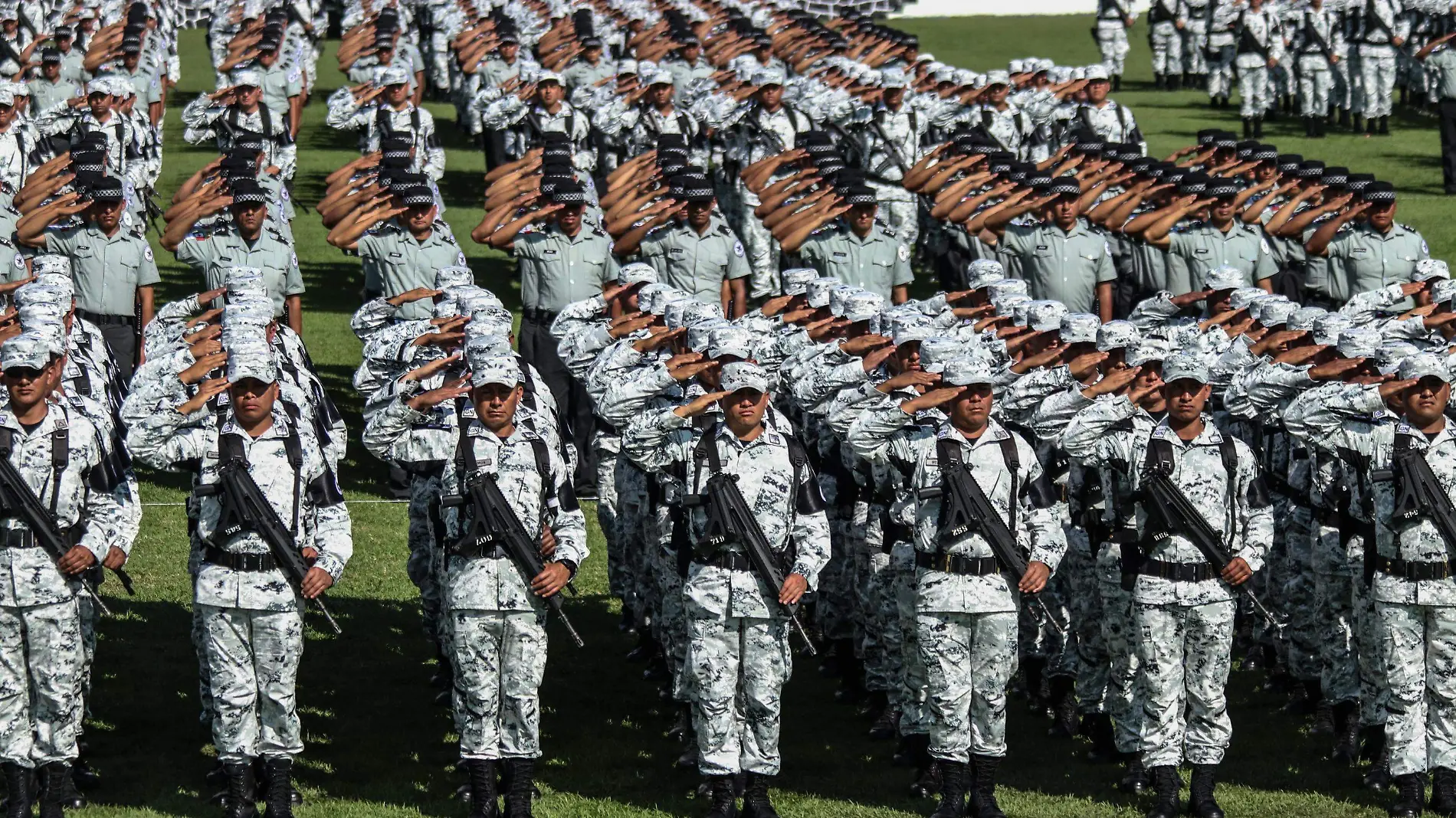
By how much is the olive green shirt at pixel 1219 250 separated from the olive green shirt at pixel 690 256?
3.64 metres

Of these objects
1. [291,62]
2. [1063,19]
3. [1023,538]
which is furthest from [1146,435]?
[1063,19]

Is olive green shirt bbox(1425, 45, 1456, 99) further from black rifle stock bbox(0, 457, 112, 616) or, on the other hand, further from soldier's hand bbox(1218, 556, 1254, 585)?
black rifle stock bbox(0, 457, 112, 616)

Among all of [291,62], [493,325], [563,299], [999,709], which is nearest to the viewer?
[999,709]

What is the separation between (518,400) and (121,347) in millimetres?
7144

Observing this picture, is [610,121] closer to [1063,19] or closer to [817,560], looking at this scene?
[817,560]

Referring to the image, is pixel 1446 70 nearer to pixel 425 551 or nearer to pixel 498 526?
pixel 425 551

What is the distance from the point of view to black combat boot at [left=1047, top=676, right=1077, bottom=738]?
12742 mm

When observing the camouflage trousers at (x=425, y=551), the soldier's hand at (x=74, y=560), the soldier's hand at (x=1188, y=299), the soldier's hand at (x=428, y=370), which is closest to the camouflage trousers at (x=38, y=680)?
the soldier's hand at (x=74, y=560)

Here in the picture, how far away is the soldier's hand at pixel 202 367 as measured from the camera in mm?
11406

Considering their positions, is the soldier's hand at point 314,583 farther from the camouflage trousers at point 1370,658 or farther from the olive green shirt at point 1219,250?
the olive green shirt at point 1219,250

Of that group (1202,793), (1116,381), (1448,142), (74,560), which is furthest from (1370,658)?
(1448,142)

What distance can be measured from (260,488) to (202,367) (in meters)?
1.03

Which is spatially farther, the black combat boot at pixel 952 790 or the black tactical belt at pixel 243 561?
the black combat boot at pixel 952 790

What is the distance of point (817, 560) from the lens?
36.4 ft
